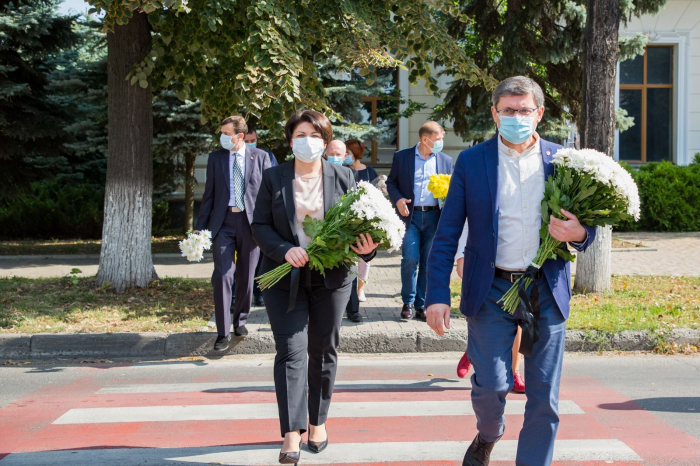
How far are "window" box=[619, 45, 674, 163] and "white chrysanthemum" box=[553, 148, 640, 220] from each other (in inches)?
727

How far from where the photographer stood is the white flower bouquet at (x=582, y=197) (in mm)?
3752

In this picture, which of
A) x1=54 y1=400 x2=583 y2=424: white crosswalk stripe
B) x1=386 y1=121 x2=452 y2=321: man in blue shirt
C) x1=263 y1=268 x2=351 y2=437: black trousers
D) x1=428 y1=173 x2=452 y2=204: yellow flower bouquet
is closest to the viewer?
x1=263 y1=268 x2=351 y2=437: black trousers

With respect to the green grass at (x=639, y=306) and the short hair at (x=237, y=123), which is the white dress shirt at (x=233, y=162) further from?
the green grass at (x=639, y=306)

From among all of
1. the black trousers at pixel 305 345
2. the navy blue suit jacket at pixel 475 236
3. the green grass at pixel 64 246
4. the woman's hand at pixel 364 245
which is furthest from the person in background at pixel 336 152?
the green grass at pixel 64 246

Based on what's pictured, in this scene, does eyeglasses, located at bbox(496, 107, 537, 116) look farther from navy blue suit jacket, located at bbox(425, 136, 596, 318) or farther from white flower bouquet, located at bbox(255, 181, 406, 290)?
white flower bouquet, located at bbox(255, 181, 406, 290)

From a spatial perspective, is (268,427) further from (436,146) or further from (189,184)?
(189,184)

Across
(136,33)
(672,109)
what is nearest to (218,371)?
(136,33)

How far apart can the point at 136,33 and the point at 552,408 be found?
7903 millimetres

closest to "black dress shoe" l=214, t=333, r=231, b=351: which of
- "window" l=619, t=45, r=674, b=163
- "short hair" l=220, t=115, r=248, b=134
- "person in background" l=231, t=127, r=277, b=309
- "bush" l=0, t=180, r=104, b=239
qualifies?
"person in background" l=231, t=127, r=277, b=309

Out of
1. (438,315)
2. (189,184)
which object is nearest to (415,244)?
(438,315)

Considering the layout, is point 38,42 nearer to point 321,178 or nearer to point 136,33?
point 136,33

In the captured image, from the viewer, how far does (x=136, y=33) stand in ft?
32.3

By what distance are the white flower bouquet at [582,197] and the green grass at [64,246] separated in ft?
41.9

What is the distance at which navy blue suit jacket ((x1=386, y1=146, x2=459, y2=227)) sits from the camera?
27.7 ft
